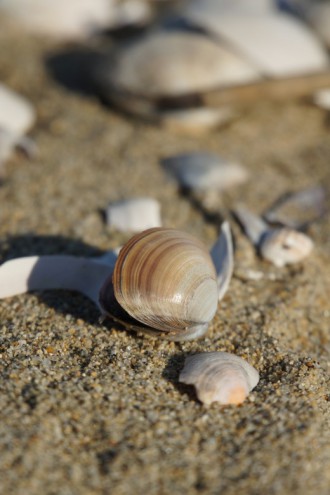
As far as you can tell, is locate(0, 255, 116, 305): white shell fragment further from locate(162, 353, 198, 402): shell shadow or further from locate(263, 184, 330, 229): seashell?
locate(263, 184, 330, 229): seashell

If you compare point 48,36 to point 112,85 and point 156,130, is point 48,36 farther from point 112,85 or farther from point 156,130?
point 156,130

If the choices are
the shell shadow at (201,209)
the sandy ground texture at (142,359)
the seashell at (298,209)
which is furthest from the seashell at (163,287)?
the seashell at (298,209)

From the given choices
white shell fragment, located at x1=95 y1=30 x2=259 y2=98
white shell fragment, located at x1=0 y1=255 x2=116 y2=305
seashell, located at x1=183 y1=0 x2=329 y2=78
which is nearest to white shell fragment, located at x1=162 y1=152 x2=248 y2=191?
white shell fragment, located at x1=95 y1=30 x2=259 y2=98

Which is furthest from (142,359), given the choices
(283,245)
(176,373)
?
(283,245)

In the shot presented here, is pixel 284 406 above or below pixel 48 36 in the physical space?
above

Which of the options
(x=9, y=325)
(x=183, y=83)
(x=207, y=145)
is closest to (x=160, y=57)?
(x=183, y=83)

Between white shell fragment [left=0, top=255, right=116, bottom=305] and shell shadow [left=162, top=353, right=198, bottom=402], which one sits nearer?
shell shadow [left=162, top=353, right=198, bottom=402]
